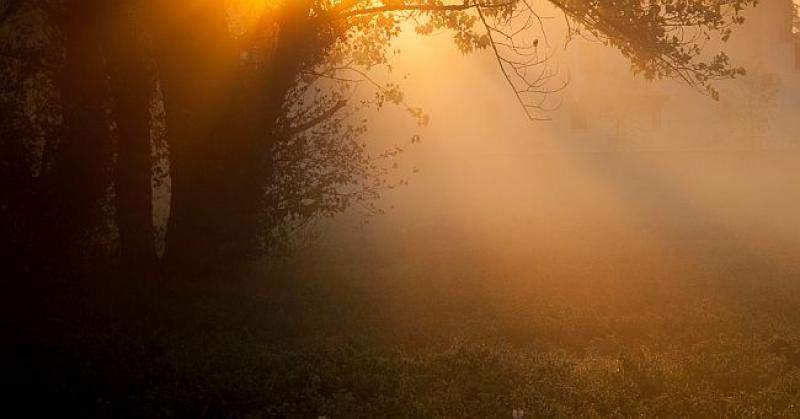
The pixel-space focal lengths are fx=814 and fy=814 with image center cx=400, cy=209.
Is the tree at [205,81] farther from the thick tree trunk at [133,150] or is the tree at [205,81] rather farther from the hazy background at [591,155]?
the hazy background at [591,155]

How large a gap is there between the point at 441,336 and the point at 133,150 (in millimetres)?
5416

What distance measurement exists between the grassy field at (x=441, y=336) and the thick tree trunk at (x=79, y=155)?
914 mm

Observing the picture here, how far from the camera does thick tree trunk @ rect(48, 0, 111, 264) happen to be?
40.1 feet

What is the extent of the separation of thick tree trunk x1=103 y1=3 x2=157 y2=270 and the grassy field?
64cm

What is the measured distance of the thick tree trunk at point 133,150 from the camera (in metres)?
12.1

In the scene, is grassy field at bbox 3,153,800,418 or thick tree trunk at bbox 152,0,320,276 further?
thick tree trunk at bbox 152,0,320,276

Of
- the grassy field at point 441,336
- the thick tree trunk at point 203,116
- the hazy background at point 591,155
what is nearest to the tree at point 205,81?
the thick tree trunk at point 203,116

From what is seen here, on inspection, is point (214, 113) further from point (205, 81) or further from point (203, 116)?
point (205, 81)

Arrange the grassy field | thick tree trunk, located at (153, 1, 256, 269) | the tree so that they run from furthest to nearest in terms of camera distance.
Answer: thick tree trunk, located at (153, 1, 256, 269) → the tree → the grassy field

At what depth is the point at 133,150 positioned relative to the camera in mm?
12344

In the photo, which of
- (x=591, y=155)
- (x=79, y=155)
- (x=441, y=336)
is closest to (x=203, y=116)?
(x=79, y=155)

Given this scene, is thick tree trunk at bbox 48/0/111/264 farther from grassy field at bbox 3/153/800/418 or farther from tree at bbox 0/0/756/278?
grassy field at bbox 3/153/800/418

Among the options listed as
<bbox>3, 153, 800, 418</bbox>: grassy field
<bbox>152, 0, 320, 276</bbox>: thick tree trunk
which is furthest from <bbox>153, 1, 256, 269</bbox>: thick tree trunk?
<bbox>3, 153, 800, 418</bbox>: grassy field

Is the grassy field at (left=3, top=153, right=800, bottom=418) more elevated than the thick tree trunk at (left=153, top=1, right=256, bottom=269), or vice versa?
the thick tree trunk at (left=153, top=1, right=256, bottom=269)
